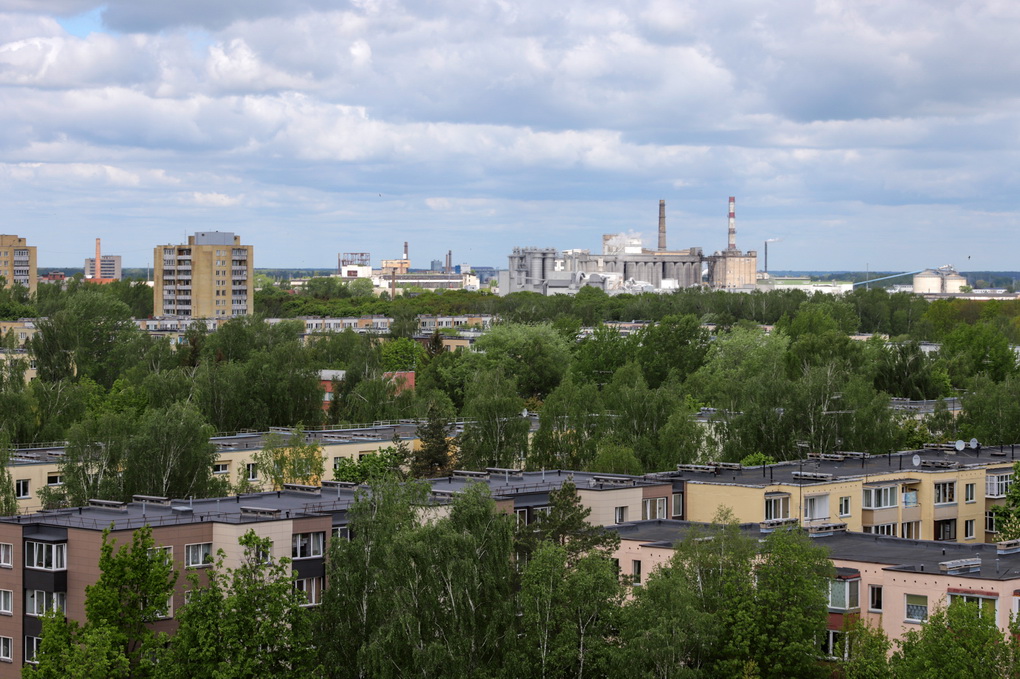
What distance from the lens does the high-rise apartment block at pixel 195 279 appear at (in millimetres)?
169000

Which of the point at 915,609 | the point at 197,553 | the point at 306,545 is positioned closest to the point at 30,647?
the point at 197,553

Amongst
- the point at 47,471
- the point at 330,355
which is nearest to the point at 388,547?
the point at 47,471

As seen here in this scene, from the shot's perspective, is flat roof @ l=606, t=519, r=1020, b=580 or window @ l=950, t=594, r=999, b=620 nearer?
window @ l=950, t=594, r=999, b=620

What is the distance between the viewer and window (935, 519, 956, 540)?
4522 centimetres

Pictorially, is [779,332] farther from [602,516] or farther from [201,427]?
[602,516]

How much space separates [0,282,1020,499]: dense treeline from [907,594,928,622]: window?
21376 mm

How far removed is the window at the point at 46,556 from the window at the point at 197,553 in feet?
A: 8.30

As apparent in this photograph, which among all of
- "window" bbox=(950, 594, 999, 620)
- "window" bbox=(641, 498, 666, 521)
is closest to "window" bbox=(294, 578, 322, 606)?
"window" bbox=(641, 498, 666, 521)

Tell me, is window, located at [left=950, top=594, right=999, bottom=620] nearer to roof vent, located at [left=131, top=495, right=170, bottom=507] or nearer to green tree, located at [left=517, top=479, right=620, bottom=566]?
green tree, located at [left=517, top=479, right=620, bottom=566]

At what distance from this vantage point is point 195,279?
6678 inches

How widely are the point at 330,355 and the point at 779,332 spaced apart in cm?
3276

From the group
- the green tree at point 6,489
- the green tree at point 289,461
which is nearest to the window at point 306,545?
the green tree at point 6,489

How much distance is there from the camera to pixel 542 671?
2777 cm

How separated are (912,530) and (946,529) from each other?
1.54m
